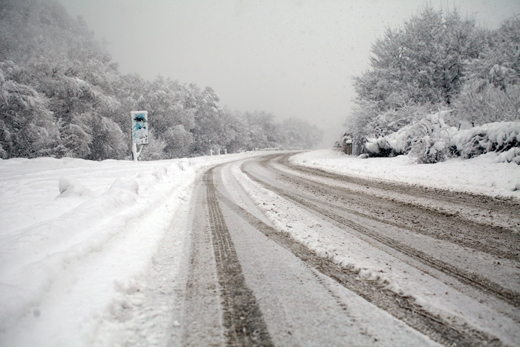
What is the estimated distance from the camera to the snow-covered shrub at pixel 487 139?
7484 mm

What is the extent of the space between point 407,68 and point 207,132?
29078 millimetres

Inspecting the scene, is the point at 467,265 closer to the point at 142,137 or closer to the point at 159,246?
the point at 159,246

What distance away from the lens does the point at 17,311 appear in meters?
1.38

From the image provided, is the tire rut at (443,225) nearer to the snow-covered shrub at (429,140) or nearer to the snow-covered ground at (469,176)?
the snow-covered ground at (469,176)

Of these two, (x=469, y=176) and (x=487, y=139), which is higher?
(x=487, y=139)

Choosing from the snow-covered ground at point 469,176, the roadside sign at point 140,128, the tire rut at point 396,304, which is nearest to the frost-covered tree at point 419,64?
the snow-covered ground at point 469,176

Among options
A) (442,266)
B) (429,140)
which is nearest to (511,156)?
(429,140)

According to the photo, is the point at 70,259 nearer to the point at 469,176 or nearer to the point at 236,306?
the point at 236,306

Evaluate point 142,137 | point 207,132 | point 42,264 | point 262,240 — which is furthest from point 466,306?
point 207,132

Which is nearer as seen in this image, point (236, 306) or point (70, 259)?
point (236, 306)

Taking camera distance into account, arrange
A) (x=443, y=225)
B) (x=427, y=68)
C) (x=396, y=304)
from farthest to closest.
A: (x=427, y=68) → (x=443, y=225) → (x=396, y=304)

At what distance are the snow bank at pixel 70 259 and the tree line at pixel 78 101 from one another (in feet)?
48.7

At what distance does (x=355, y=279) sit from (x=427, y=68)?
20.5 metres

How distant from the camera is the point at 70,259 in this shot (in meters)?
2.04
